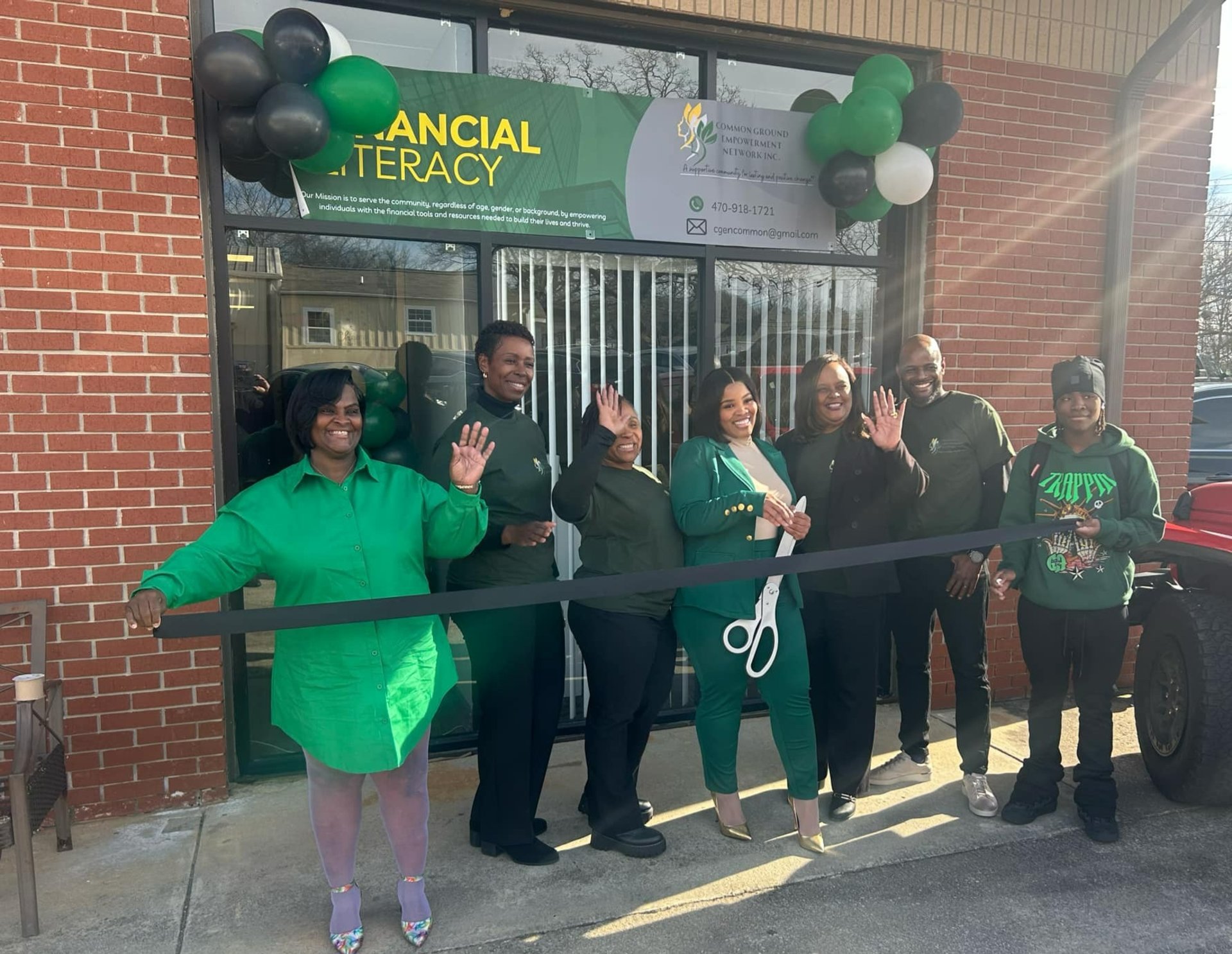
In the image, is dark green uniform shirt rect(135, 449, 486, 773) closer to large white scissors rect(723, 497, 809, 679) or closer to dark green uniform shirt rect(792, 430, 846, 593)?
large white scissors rect(723, 497, 809, 679)

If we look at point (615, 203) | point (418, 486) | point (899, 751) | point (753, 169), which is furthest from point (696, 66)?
point (899, 751)

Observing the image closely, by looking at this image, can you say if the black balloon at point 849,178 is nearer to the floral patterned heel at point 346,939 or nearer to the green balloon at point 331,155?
the green balloon at point 331,155

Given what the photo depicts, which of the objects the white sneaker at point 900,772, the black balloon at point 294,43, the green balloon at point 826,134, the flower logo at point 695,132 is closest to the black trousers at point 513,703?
the white sneaker at point 900,772

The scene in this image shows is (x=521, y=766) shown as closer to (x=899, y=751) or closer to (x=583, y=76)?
(x=899, y=751)

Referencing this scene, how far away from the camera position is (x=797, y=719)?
3252 mm

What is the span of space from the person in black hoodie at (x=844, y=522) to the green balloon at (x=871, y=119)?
135cm

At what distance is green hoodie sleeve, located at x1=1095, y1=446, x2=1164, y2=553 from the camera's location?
10.9 ft

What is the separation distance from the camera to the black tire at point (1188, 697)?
11.6 feet

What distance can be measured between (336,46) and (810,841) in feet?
11.9

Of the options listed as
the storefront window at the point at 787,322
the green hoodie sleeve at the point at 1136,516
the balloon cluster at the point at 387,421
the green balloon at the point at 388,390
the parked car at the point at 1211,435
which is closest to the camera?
the green hoodie sleeve at the point at 1136,516

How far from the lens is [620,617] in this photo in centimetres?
315

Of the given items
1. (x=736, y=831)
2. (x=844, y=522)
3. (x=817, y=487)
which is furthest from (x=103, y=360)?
(x=736, y=831)

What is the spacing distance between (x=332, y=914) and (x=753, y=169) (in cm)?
377

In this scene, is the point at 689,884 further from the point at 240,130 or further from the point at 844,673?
the point at 240,130
